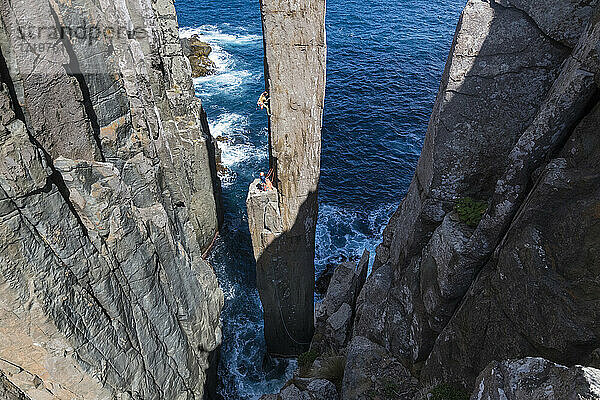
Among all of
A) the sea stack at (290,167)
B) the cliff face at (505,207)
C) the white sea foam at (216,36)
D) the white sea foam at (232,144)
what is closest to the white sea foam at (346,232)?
the white sea foam at (232,144)

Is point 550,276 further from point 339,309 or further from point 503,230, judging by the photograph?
point 339,309

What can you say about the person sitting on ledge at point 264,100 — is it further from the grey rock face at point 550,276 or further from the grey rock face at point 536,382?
the grey rock face at point 536,382

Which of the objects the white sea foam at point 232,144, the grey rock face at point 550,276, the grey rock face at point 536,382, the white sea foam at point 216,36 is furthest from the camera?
the white sea foam at point 216,36

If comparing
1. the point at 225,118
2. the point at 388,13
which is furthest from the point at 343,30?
the point at 225,118

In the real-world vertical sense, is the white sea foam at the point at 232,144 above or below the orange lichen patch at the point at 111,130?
below

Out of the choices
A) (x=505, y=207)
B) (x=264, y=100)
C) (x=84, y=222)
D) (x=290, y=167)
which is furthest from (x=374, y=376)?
(x=84, y=222)

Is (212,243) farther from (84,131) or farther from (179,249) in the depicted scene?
(84,131)
